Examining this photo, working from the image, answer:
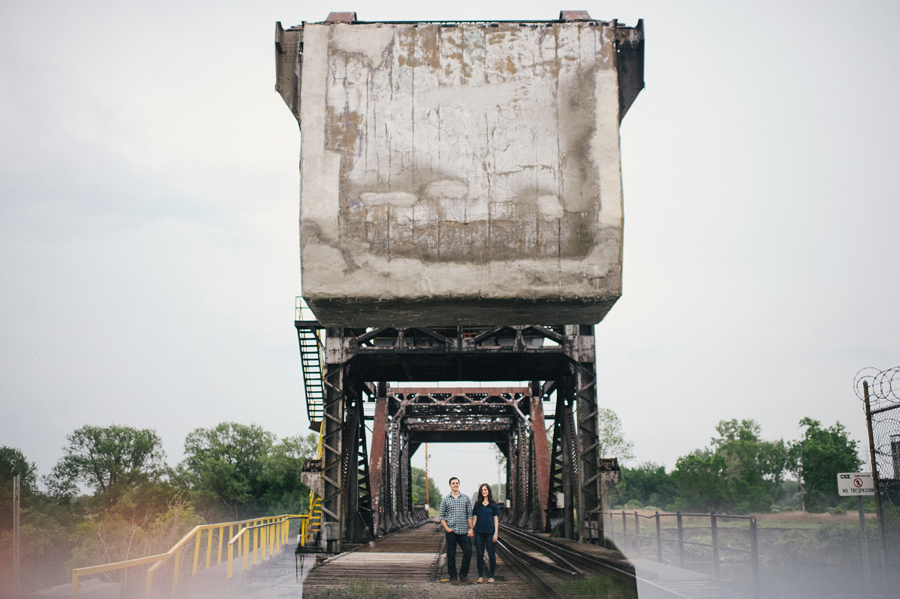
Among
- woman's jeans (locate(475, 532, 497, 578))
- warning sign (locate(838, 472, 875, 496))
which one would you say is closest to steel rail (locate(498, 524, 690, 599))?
woman's jeans (locate(475, 532, 497, 578))

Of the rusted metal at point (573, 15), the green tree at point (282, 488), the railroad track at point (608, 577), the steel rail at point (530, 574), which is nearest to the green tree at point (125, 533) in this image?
the green tree at point (282, 488)

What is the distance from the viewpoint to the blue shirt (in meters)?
9.02

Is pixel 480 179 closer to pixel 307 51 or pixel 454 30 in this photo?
pixel 454 30

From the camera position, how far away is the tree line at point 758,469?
2069 inches

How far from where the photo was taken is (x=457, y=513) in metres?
9.03

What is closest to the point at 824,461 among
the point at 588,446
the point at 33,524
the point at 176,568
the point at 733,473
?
the point at 733,473

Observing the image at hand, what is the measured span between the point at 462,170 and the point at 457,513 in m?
6.38

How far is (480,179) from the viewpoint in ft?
12.5

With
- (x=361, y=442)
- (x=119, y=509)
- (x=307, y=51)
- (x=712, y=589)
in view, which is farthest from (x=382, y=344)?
(x=119, y=509)

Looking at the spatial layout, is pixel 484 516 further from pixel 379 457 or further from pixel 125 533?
pixel 125 533

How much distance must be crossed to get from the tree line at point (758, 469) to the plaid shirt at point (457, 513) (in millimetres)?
43499

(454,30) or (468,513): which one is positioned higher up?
(454,30)

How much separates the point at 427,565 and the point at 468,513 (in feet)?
9.35

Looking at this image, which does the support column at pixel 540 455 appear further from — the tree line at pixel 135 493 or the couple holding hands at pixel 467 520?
the tree line at pixel 135 493
